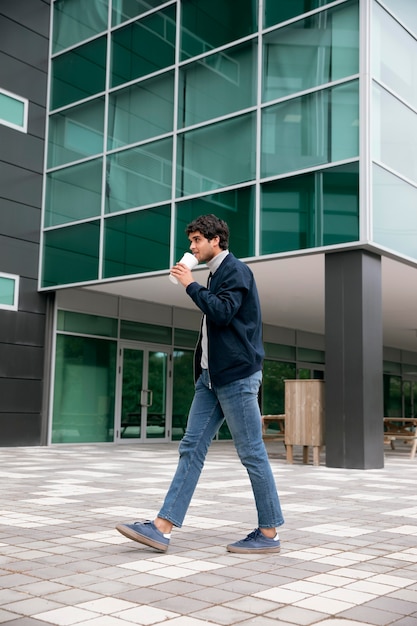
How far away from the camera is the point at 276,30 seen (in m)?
13.2

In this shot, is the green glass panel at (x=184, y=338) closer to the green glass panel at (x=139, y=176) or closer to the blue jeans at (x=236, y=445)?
the green glass panel at (x=139, y=176)

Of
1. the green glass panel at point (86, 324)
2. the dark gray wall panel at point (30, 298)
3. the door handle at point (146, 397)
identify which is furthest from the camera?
the door handle at point (146, 397)

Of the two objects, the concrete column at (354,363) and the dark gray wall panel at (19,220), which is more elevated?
the dark gray wall panel at (19,220)

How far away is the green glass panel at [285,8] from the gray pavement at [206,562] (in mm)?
8486

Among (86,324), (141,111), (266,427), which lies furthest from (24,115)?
(266,427)

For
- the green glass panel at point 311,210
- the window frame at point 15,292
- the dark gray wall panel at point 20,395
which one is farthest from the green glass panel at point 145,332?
the green glass panel at point 311,210

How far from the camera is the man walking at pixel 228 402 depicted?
4258mm

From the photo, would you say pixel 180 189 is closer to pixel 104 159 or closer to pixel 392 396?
pixel 104 159

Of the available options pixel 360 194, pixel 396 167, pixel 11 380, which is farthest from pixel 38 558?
pixel 11 380

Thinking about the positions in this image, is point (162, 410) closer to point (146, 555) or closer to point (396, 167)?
point (396, 167)

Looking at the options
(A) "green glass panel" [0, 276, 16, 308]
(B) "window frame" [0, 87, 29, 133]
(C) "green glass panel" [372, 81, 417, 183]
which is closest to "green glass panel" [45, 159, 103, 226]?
(B) "window frame" [0, 87, 29, 133]

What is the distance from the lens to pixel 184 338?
65.1 feet

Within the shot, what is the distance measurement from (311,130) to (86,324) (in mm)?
7460

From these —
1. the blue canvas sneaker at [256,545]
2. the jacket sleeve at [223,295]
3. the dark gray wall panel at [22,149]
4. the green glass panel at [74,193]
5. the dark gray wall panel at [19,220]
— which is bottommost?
the blue canvas sneaker at [256,545]
